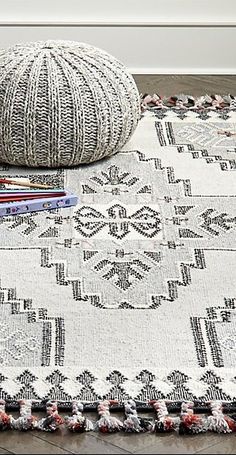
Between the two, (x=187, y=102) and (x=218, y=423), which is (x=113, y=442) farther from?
(x=187, y=102)

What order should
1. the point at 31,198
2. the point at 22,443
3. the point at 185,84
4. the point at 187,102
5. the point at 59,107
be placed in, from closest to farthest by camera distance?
1. the point at 22,443
2. the point at 31,198
3. the point at 59,107
4. the point at 187,102
5. the point at 185,84

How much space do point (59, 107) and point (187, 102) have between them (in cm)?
69

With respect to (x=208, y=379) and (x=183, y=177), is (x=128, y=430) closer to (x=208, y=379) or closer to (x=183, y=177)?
(x=208, y=379)

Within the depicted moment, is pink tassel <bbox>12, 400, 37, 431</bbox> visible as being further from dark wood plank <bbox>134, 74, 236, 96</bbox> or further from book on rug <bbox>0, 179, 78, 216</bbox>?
dark wood plank <bbox>134, 74, 236, 96</bbox>

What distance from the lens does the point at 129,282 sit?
223cm

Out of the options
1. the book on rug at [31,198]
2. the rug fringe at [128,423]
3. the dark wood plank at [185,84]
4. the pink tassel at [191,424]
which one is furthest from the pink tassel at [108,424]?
the dark wood plank at [185,84]

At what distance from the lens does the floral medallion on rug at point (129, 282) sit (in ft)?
6.21

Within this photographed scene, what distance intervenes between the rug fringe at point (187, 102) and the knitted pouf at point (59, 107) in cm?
Answer: 47

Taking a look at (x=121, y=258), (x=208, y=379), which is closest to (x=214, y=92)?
(x=121, y=258)

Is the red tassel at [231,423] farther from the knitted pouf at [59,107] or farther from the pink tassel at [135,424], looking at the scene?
the knitted pouf at [59,107]

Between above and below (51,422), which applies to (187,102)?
above

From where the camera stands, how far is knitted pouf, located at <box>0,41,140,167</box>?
8.84 feet

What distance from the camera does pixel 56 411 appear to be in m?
1.79

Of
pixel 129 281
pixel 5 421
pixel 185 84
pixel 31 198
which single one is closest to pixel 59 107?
pixel 31 198
